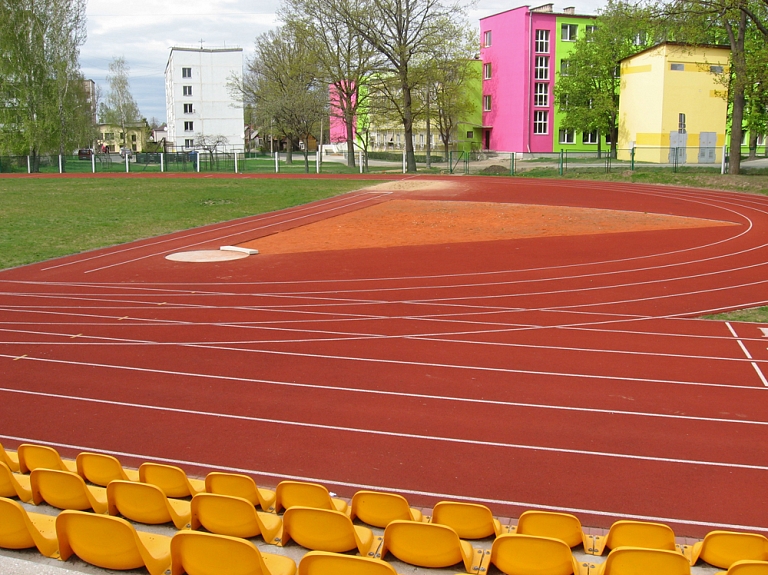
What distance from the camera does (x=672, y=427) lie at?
7539 mm

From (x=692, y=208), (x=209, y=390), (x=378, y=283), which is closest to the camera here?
(x=209, y=390)

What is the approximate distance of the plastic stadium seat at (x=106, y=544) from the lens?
407cm

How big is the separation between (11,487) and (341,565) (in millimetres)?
2843

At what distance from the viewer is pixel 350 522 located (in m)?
4.43

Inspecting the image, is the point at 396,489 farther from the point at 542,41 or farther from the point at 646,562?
the point at 542,41

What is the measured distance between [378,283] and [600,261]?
5.63m

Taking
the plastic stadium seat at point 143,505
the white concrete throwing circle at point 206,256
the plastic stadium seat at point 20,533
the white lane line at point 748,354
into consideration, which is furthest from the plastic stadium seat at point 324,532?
the white concrete throwing circle at point 206,256

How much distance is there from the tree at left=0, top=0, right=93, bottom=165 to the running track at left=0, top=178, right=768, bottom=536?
4199cm

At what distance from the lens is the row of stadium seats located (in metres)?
4.30

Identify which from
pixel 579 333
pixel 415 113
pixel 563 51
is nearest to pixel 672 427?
pixel 579 333

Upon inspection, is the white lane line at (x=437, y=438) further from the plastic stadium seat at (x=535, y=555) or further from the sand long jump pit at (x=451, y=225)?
the sand long jump pit at (x=451, y=225)

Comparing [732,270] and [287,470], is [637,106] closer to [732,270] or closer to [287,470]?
[732,270]

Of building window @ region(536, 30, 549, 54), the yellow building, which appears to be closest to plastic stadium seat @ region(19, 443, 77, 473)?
the yellow building

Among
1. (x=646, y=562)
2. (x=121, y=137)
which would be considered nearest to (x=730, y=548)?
(x=646, y=562)
